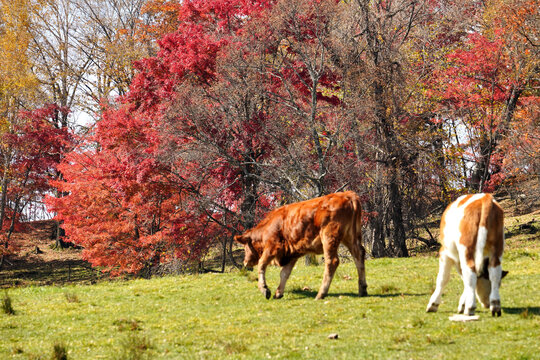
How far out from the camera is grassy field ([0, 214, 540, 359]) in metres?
8.66

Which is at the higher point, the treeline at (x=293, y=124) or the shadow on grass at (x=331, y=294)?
the treeline at (x=293, y=124)

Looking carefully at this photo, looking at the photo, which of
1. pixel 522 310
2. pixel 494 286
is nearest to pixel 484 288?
pixel 494 286

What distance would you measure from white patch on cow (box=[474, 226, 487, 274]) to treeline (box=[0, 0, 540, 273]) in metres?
13.7

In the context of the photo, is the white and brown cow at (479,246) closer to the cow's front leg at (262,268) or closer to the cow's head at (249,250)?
the cow's front leg at (262,268)

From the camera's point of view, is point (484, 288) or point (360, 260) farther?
point (360, 260)

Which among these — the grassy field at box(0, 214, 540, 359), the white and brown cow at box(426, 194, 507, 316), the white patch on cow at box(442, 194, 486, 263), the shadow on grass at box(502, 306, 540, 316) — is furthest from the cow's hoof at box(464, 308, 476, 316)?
the white patch on cow at box(442, 194, 486, 263)

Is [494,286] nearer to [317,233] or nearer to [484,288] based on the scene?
[484,288]

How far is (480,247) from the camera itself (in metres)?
9.44

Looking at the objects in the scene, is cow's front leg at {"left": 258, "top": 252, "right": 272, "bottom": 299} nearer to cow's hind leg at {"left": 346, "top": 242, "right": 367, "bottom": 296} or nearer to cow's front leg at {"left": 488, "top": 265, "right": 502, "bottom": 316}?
cow's hind leg at {"left": 346, "top": 242, "right": 367, "bottom": 296}

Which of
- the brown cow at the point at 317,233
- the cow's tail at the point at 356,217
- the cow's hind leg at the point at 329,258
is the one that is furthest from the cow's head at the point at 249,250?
the cow's tail at the point at 356,217

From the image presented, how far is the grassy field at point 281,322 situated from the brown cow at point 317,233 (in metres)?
0.77

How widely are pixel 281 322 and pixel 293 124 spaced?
15915 mm

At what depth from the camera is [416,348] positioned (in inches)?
331

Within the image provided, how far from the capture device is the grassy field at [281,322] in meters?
8.66
